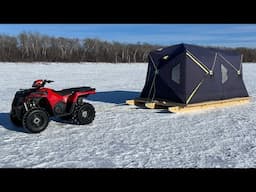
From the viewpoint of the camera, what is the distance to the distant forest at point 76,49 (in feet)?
178

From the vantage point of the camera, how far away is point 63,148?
18.8ft

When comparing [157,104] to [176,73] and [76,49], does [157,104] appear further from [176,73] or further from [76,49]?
[76,49]

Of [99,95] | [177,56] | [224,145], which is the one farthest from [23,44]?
[224,145]

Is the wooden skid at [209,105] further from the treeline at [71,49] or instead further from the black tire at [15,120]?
the treeline at [71,49]

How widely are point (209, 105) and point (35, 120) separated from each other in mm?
5445

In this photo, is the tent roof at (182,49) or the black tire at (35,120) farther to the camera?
the tent roof at (182,49)

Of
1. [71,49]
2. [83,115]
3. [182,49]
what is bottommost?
[83,115]

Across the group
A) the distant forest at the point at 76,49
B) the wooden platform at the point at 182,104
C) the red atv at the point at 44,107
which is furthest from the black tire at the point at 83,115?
the distant forest at the point at 76,49

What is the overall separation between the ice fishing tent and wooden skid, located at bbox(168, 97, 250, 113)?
0.19 metres

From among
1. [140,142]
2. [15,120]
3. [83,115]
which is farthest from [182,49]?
[15,120]

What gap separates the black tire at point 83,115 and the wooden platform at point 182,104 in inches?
98.6

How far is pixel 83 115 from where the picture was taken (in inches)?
294

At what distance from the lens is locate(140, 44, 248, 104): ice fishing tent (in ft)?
31.4
